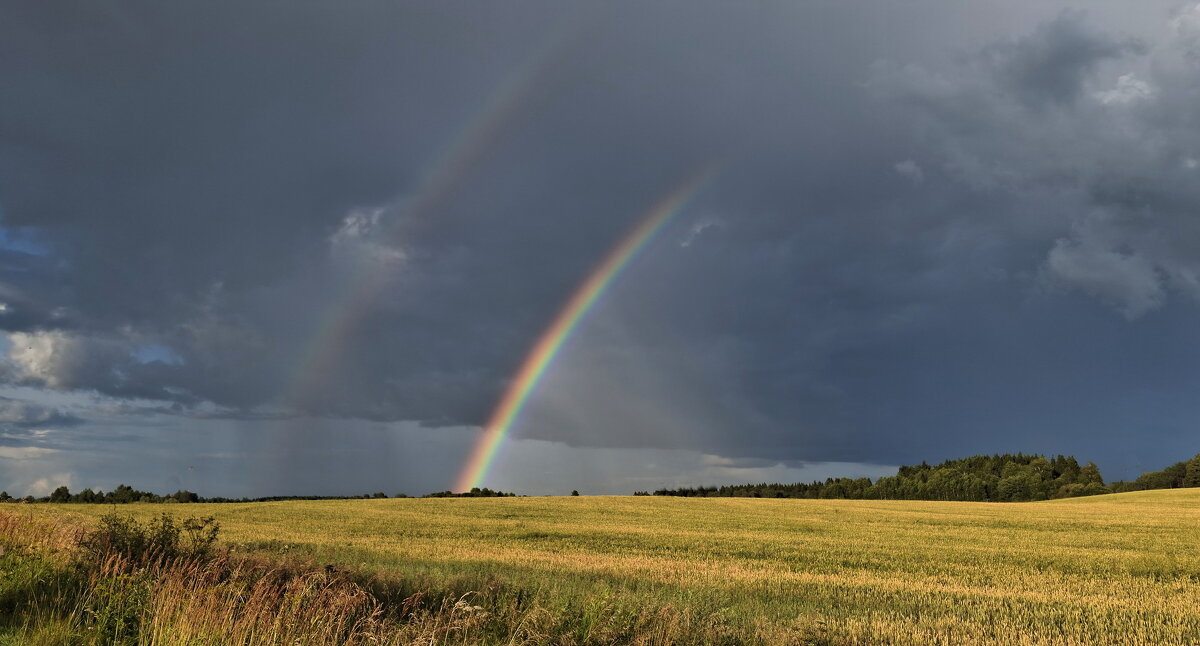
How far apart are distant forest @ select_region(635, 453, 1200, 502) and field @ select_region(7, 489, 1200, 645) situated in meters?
101

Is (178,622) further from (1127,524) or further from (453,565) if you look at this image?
(1127,524)

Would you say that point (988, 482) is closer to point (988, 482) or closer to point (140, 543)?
point (988, 482)

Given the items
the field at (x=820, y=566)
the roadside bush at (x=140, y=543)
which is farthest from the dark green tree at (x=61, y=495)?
the roadside bush at (x=140, y=543)

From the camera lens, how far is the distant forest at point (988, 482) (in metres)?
147

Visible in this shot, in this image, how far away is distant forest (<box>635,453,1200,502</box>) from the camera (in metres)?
147

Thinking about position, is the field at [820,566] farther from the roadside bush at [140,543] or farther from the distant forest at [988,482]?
the distant forest at [988,482]

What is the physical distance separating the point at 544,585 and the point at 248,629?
6.24 m

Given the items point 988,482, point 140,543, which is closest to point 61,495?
point 140,543

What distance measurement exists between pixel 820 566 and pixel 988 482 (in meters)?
153

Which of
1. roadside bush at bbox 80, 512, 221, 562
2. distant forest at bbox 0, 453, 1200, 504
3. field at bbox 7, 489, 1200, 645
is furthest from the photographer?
distant forest at bbox 0, 453, 1200, 504

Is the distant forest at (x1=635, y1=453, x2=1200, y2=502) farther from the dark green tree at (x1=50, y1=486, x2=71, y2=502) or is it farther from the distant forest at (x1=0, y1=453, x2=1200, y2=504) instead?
the dark green tree at (x1=50, y1=486, x2=71, y2=502)

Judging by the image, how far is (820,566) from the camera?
2244 centimetres

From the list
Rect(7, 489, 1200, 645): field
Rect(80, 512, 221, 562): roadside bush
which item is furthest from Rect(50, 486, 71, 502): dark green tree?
Rect(80, 512, 221, 562): roadside bush

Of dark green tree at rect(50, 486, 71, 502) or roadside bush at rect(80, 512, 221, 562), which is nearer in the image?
roadside bush at rect(80, 512, 221, 562)
